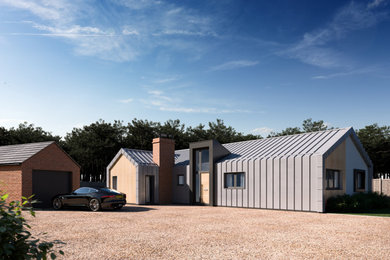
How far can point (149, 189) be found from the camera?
24109 mm

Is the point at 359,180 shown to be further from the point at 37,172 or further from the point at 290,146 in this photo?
the point at 37,172

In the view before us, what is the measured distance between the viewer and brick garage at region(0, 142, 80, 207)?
19.4 metres

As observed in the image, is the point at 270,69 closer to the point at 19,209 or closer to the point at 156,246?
the point at 156,246

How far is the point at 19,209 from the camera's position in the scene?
3.39 m

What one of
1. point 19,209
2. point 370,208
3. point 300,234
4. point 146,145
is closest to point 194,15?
point 300,234

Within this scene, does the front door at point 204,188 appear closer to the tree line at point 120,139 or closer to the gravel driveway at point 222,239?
the gravel driveway at point 222,239

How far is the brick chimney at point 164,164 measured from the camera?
80.6 feet

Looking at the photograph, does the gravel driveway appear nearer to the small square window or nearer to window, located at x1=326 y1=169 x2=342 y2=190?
window, located at x1=326 y1=169 x2=342 y2=190

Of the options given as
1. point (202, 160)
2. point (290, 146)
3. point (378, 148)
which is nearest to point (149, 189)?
point (202, 160)

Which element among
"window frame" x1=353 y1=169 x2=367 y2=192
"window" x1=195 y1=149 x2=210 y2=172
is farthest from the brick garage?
"window frame" x1=353 y1=169 x2=367 y2=192

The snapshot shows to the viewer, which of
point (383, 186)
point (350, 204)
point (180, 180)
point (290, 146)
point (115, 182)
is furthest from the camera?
point (383, 186)

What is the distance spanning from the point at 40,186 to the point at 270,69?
16.2 m

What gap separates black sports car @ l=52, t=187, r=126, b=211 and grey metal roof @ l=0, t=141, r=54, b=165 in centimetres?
405

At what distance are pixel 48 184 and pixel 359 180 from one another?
66.5 ft
